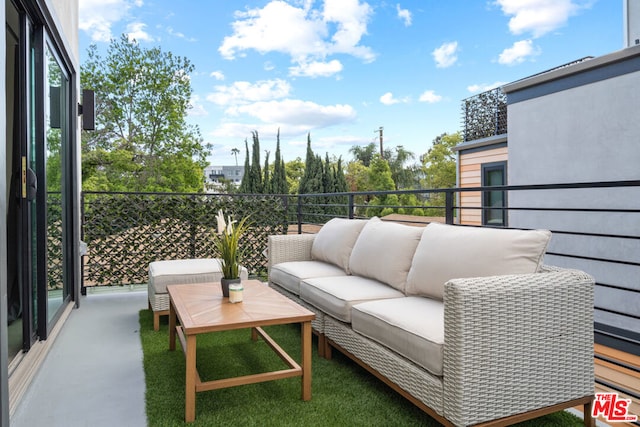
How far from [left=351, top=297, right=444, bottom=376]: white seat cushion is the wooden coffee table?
0.30 meters

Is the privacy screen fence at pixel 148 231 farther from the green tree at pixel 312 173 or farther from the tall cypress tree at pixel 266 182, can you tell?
the tall cypress tree at pixel 266 182

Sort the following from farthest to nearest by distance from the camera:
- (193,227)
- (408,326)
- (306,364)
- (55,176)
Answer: (193,227)
(55,176)
(306,364)
(408,326)

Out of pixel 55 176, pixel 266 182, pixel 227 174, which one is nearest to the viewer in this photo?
pixel 55 176

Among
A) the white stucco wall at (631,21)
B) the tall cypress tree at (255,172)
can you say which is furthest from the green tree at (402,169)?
the white stucco wall at (631,21)

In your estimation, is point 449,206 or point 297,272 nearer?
point 449,206

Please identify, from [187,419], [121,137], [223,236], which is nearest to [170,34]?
[121,137]

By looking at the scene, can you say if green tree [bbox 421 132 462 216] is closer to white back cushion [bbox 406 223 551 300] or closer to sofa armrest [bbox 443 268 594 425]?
white back cushion [bbox 406 223 551 300]

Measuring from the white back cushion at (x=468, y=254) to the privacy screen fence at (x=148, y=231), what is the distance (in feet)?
11.3

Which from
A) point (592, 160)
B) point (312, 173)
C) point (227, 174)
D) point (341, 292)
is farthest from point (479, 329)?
point (227, 174)

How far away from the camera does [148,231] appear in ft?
17.1

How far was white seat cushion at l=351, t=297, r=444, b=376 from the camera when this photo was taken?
5.96ft

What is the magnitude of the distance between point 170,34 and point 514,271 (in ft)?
41.3

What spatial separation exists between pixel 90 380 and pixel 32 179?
123 centimetres

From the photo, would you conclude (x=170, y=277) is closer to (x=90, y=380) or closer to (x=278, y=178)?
(x=90, y=380)
